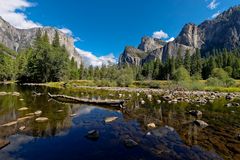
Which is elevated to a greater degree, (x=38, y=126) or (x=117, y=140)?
(x=38, y=126)

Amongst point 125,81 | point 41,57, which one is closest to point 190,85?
point 125,81

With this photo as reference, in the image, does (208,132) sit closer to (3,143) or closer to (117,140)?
(117,140)

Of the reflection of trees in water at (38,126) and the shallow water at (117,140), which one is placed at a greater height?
the reflection of trees in water at (38,126)

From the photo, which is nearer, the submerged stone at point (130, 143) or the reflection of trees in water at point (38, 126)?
the submerged stone at point (130, 143)

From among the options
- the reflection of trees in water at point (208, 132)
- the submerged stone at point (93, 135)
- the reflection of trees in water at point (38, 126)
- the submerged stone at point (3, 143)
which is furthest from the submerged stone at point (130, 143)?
the submerged stone at point (3, 143)

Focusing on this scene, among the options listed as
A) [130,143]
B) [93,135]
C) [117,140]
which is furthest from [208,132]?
[93,135]

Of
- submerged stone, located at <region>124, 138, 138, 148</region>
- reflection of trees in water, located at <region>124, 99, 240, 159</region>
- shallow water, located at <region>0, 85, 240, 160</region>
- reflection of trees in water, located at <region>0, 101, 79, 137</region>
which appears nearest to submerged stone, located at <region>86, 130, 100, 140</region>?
shallow water, located at <region>0, 85, 240, 160</region>

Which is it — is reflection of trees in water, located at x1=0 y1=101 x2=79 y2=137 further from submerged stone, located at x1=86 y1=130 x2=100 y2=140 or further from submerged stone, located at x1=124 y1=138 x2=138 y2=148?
submerged stone, located at x1=124 y1=138 x2=138 y2=148

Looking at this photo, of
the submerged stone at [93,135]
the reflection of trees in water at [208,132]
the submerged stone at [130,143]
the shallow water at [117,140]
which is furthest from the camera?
the submerged stone at [93,135]

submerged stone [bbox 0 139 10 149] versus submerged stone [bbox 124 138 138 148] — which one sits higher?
submerged stone [bbox 0 139 10 149]

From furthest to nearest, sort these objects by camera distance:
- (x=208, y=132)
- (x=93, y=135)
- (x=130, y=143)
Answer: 1. (x=208, y=132)
2. (x=93, y=135)
3. (x=130, y=143)

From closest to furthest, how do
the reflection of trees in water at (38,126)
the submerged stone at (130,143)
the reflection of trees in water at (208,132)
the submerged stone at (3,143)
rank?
the submerged stone at (3,143)
the submerged stone at (130,143)
the reflection of trees in water at (208,132)
the reflection of trees in water at (38,126)

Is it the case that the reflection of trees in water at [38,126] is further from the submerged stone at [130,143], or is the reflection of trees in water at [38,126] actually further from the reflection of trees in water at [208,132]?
the reflection of trees in water at [208,132]

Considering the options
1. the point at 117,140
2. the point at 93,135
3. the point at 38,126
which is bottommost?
the point at 117,140
